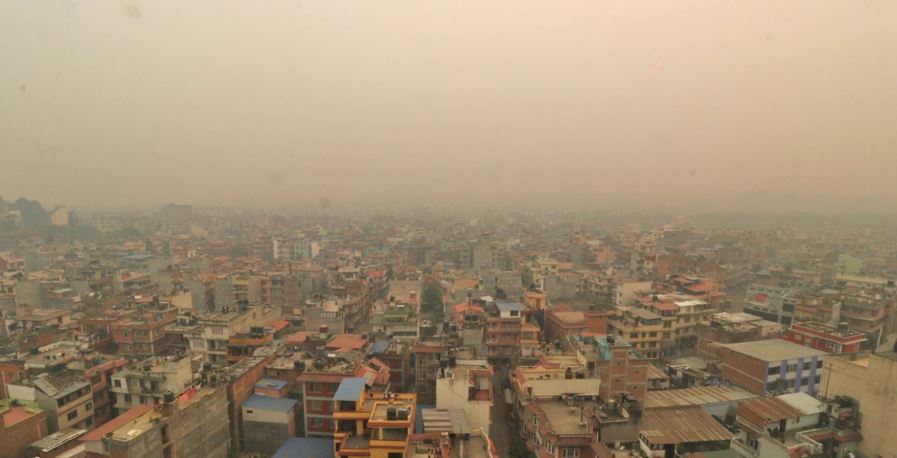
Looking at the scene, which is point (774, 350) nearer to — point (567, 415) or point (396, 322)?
point (567, 415)

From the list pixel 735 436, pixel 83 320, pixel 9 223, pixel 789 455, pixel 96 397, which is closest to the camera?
pixel 789 455

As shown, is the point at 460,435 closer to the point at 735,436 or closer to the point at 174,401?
the point at 735,436

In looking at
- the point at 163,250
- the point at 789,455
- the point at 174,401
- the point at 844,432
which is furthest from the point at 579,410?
the point at 163,250

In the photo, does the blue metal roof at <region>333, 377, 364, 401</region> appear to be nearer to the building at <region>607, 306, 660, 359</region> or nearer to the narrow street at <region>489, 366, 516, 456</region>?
the narrow street at <region>489, 366, 516, 456</region>

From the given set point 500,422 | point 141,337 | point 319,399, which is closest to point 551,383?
point 500,422

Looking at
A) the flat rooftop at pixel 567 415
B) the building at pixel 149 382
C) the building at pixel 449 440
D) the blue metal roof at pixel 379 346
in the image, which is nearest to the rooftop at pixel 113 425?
the building at pixel 149 382

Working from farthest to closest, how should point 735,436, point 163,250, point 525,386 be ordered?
1. point 163,250
2. point 525,386
3. point 735,436

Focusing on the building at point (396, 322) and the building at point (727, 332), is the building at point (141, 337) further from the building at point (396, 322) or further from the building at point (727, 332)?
the building at point (727, 332)
